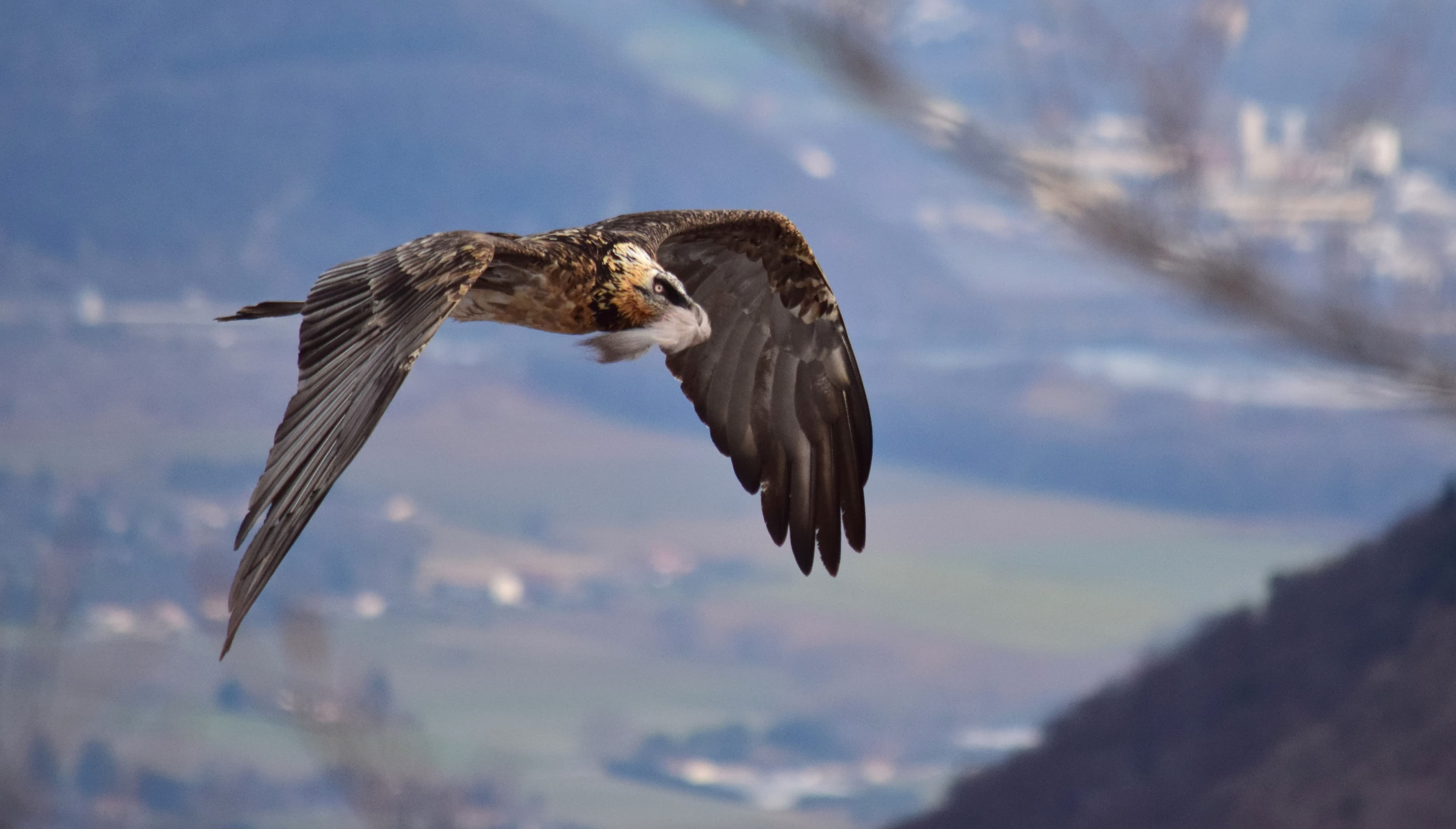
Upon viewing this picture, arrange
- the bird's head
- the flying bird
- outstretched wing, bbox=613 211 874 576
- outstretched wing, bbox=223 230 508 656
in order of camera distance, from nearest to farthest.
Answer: outstretched wing, bbox=223 230 508 656 → the flying bird → the bird's head → outstretched wing, bbox=613 211 874 576

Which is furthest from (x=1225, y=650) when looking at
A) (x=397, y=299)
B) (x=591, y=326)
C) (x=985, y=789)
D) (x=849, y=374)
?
(x=397, y=299)

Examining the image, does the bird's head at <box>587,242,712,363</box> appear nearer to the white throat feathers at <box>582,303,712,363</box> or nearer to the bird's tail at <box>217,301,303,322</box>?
the white throat feathers at <box>582,303,712,363</box>

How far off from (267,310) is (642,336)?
0.80 metres

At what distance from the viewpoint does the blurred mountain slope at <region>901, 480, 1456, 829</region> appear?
972 cm

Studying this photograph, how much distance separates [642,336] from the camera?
375 cm

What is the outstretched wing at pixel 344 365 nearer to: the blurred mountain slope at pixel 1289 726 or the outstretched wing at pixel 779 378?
the outstretched wing at pixel 779 378

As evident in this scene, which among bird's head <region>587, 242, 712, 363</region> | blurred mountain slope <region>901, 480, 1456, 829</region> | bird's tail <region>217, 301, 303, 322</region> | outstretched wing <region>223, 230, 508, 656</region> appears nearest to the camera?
outstretched wing <region>223, 230, 508, 656</region>

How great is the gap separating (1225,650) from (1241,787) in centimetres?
102

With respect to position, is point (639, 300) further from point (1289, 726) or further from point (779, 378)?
point (1289, 726)

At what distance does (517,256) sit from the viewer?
3.71 metres

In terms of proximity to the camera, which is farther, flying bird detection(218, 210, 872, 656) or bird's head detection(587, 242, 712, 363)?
bird's head detection(587, 242, 712, 363)

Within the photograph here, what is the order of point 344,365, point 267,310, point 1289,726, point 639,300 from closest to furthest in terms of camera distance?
point 344,365
point 267,310
point 639,300
point 1289,726

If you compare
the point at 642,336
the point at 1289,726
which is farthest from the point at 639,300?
the point at 1289,726

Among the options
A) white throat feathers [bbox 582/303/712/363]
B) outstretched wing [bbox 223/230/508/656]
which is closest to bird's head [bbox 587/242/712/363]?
white throat feathers [bbox 582/303/712/363]
